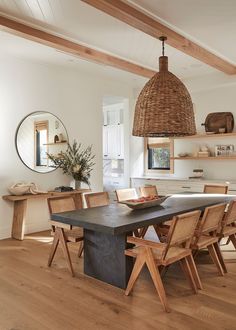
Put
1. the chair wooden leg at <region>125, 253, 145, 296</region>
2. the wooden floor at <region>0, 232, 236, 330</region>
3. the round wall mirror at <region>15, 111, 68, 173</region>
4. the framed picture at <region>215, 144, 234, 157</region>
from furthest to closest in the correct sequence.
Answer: the framed picture at <region>215, 144, 234, 157</region>, the round wall mirror at <region>15, 111, 68, 173</region>, the chair wooden leg at <region>125, 253, 145, 296</region>, the wooden floor at <region>0, 232, 236, 330</region>

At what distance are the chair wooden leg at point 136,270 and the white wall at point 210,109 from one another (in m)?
4.00

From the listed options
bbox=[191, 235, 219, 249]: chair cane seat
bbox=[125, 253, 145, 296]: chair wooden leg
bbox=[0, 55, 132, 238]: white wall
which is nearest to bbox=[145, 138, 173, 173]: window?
bbox=[0, 55, 132, 238]: white wall

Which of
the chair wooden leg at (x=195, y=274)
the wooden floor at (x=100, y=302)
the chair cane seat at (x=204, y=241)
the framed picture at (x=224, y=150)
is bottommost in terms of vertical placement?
the wooden floor at (x=100, y=302)

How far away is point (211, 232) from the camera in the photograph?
3.61 m

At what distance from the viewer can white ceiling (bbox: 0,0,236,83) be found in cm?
333

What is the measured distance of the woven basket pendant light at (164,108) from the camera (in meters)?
3.14

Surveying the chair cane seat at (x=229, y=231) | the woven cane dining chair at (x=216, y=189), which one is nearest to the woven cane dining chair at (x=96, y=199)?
the chair cane seat at (x=229, y=231)

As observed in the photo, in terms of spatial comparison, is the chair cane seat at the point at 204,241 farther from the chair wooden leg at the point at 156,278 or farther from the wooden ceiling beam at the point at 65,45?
the wooden ceiling beam at the point at 65,45

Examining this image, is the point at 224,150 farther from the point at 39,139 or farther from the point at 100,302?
the point at 100,302

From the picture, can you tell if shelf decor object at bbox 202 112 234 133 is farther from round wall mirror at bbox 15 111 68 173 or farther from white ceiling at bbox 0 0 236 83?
round wall mirror at bbox 15 111 68 173

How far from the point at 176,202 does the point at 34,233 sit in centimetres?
266

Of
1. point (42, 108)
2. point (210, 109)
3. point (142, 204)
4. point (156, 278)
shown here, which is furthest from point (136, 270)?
point (210, 109)

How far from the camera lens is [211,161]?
21.5 ft

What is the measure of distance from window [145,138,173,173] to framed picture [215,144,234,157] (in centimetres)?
108
